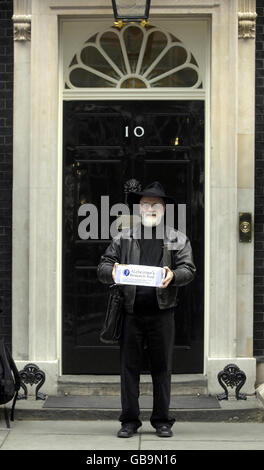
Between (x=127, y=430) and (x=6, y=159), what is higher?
(x=6, y=159)

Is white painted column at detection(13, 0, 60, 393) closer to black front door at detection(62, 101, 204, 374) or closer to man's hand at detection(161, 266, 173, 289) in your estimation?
black front door at detection(62, 101, 204, 374)

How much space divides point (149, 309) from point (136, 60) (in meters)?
2.87

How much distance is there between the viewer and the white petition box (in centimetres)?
722

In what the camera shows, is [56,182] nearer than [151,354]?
No

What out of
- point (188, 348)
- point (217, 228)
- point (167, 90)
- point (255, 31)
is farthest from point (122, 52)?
point (188, 348)

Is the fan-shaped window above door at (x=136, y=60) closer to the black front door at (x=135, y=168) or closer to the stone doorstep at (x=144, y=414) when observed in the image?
the black front door at (x=135, y=168)

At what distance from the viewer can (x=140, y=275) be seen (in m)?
7.23

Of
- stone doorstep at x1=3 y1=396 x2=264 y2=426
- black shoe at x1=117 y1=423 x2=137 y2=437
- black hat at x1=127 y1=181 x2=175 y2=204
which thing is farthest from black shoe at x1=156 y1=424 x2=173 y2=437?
black hat at x1=127 y1=181 x2=175 y2=204

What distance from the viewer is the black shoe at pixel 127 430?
24.6 feet

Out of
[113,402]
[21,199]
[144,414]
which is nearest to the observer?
[144,414]

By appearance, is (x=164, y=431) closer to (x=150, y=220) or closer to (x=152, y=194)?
(x=150, y=220)

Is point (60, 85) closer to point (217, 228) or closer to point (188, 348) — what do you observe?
point (217, 228)

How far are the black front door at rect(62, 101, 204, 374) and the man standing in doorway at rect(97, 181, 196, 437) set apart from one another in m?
1.56

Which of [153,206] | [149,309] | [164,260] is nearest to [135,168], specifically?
[153,206]
